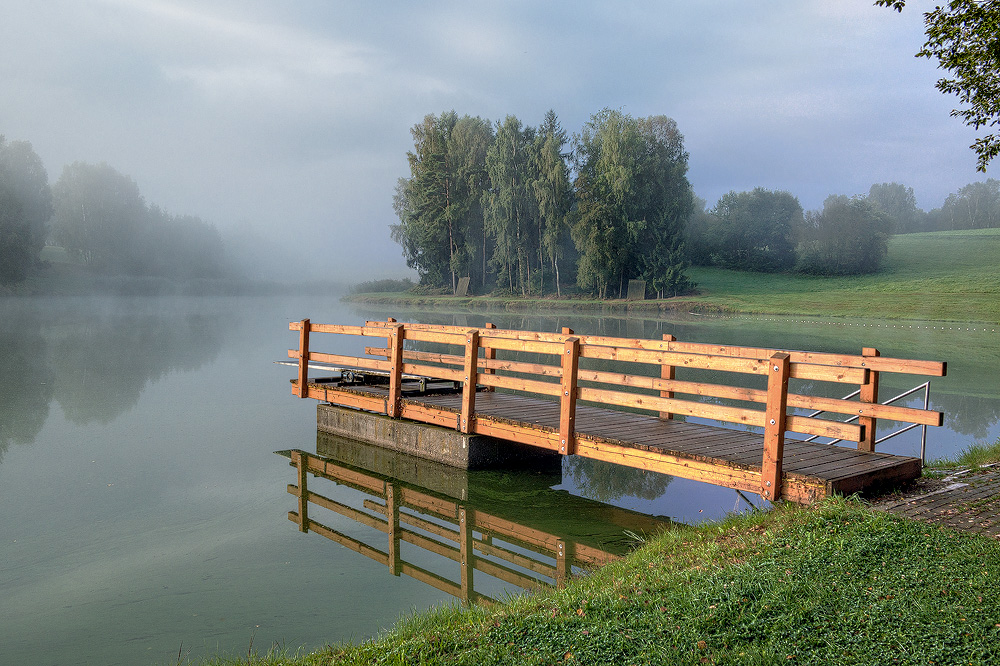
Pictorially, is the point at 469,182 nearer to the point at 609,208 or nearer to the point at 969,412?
the point at 609,208

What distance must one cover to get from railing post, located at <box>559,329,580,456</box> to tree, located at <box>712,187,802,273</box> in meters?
61.7

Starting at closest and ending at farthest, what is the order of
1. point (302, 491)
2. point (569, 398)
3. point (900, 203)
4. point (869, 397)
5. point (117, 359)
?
1. point (869, 397)
2. point (569, 398)
3. point (302, 491)
4. point (117, 359)
5. point (900, 203)

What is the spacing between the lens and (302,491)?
9.33m

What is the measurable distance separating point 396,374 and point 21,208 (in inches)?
2749

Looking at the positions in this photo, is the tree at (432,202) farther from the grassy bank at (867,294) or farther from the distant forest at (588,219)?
the grassy bank at (867,294)

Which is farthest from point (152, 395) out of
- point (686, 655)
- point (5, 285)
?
point (5, 285)

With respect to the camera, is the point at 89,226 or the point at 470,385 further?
the point at 89,226

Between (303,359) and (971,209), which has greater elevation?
(971,209)

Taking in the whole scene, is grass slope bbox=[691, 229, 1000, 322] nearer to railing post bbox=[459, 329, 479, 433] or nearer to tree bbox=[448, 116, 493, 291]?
tree bbox=[448, 116, 493, 291]

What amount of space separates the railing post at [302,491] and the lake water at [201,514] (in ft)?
0.42

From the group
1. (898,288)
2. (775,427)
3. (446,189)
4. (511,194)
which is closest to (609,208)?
(511,194)


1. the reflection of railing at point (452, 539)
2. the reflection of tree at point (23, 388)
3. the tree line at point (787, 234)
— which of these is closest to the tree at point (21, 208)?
the reflection of tree at point (23, 388)

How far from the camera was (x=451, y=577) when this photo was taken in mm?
6441

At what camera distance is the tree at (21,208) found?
61.5 m
